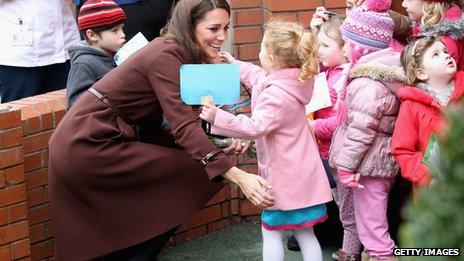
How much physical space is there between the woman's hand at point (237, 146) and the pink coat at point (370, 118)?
1.39 ft

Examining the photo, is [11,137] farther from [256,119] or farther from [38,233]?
[256,119]

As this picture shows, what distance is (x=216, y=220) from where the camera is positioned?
543 cm

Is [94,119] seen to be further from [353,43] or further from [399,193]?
[399,193]

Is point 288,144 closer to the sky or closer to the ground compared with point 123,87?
closer to the ground

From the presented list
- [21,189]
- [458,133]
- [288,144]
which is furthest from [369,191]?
[458,133]

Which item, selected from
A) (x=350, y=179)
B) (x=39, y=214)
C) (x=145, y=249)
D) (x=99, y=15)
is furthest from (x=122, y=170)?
(x=350, y=179)

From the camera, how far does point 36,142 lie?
460 cm

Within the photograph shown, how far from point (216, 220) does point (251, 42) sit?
1.04 m

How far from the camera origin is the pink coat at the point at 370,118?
14.1 ft

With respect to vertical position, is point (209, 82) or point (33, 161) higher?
point (209, 82)

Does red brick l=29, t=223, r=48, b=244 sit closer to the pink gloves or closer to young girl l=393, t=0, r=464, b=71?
the pink gloves

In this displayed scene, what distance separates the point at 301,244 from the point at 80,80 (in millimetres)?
1319

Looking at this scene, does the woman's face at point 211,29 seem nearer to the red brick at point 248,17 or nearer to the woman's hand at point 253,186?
the woman's hand at point 253,186

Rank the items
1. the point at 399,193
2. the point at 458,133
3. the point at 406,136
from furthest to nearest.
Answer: the point at 399,193, the point at 406,136, the point at 458,133
